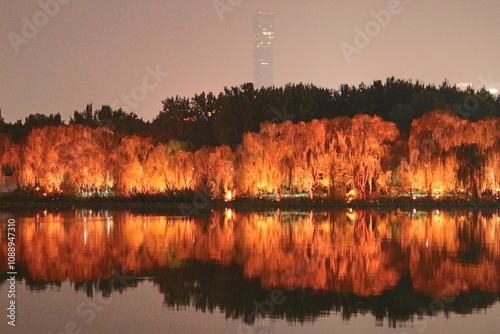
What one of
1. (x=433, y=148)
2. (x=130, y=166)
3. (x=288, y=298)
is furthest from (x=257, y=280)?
(x=130, y=166)

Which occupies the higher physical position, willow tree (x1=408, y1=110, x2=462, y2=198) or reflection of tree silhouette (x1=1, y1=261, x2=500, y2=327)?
willow tree (x1=408, y1=110, x2=462, y2=198)

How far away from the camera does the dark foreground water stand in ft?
41.7

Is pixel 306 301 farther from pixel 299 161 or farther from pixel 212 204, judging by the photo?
pixel 212 204

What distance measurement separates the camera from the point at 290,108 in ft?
201

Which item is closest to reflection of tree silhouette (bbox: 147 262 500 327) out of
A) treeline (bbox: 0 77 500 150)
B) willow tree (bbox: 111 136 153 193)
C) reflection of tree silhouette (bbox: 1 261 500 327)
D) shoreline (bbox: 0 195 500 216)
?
reflection of tree silhouette (bbox: 1 261 500 327)

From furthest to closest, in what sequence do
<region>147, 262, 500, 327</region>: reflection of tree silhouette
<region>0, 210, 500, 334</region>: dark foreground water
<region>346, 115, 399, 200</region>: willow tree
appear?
1. <region>346, 115, 399, 200</region>: willow tree
2. <region>147, 262, 500, 327</region>: reflection of tree silhouette
3. <region>0, 210, 500, 334</region>: dark foreground water

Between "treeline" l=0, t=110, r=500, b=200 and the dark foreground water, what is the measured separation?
47.4 ft

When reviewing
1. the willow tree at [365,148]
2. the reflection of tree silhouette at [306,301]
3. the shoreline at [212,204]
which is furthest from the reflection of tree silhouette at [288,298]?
the willow tree at [365,148]

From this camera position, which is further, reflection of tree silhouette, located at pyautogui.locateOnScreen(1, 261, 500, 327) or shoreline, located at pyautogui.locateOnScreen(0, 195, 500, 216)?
shoreline, located at pyautogui.locateOnScreen(0, 195, 500, 216)

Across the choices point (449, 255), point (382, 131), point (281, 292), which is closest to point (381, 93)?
point (382, 131)

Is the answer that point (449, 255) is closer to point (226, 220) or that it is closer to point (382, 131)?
point (226, 220)

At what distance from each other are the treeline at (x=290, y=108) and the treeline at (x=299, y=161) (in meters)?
6.13

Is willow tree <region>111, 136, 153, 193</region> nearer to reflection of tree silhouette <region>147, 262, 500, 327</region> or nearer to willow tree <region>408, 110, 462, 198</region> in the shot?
willow tree <region>408, 110, 462, 198</region>

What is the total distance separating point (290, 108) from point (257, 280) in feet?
151
